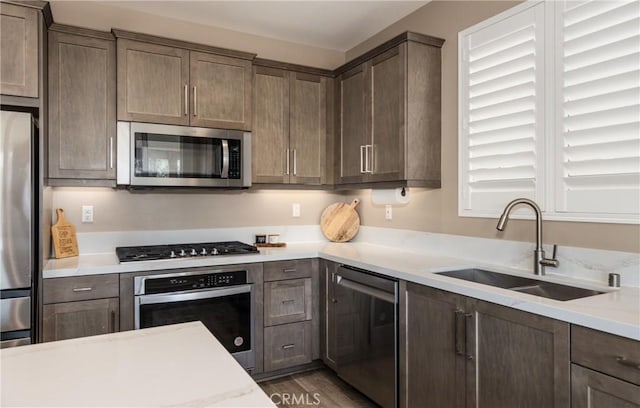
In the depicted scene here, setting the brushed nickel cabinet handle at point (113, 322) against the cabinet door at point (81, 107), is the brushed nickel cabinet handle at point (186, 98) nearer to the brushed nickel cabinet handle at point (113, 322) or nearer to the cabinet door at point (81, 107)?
the cabinet door at point (81, 107)

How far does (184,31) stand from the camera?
313 centimetres

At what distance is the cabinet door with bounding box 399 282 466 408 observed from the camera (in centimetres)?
185

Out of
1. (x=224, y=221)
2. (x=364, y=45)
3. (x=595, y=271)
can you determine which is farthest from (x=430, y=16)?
(x=224, y=221)

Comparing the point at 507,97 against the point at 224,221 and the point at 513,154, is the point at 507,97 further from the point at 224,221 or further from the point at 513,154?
the point at 224,221

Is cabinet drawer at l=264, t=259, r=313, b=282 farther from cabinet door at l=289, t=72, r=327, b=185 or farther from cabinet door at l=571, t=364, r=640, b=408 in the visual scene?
cabinet door at l=571, t=364, r=640, b=408

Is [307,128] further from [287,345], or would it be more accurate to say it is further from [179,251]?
Answer: [287,345]

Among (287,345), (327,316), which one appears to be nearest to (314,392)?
(287,345)

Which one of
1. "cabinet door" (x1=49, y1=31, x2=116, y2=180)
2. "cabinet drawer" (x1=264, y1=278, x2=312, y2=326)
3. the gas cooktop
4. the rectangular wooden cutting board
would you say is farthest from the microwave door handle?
the rectangular wooden cutting board

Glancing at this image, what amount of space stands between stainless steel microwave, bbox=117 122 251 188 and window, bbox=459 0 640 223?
4.98 feet

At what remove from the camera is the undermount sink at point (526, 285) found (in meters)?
1.86

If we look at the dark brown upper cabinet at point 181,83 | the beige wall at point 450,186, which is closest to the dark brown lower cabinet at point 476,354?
the beige wall at point 450,186

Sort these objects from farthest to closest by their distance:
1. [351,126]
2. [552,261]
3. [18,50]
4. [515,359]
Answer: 1. [351,126]
2. [18,50]
3. [552,261]
4. [515,359]

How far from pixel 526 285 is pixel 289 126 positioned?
79.1 inches

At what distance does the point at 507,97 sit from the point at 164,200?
239cm
